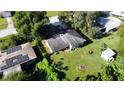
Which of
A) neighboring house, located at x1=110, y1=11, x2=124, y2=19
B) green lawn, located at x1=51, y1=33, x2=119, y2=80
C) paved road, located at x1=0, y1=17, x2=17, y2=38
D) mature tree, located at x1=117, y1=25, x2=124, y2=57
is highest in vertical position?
neighboring house, located at x1=110, y1=11, x2=124, y2=19

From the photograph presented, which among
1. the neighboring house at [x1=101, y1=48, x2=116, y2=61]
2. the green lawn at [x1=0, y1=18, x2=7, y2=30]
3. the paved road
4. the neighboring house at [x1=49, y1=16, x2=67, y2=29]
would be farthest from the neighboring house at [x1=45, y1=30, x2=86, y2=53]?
the green lawn at [x1=0, y1=18, x2=7, y2=30]

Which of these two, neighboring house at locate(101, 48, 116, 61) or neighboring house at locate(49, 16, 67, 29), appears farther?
neighboring house at locate(49, 16, 67, 29)

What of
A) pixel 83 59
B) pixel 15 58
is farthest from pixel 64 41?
pixel 15 58

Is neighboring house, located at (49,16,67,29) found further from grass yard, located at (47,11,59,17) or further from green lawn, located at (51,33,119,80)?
green lawn, located at (51,33,119,80)

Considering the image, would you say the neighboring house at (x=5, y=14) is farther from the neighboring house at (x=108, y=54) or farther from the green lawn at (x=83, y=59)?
the neighboring house at (x=108, y=54)

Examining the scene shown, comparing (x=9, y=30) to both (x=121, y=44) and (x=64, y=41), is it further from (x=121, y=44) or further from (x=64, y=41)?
(x=121, y=44)

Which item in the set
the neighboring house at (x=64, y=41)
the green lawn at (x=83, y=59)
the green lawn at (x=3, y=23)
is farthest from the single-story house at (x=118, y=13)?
the green lawn at (x=3, y=23)
